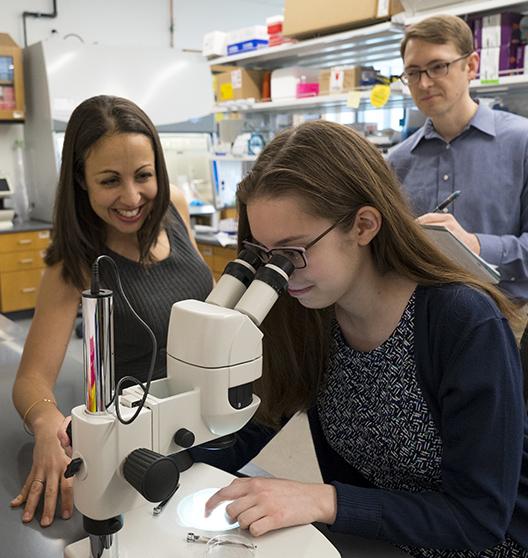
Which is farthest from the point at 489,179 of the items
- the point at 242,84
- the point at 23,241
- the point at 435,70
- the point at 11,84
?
the point at 11,84

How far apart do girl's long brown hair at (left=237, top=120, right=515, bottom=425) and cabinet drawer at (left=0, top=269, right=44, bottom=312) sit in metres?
4.06

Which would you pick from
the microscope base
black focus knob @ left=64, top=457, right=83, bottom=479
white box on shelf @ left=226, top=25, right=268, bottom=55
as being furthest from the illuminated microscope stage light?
white box on shelf @ left=226, top=25, right=268, bottom=55

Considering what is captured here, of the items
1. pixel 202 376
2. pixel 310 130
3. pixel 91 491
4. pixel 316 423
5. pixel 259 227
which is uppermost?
pixel 310 130

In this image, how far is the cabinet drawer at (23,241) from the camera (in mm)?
4727

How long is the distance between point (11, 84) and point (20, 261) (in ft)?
4.87

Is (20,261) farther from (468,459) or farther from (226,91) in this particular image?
(468,459)

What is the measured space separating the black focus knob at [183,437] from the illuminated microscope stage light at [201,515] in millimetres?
171

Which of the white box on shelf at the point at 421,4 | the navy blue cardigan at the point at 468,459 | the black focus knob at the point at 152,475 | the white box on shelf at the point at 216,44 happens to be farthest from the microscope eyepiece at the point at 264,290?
the white box on shelf at the point at 216,44

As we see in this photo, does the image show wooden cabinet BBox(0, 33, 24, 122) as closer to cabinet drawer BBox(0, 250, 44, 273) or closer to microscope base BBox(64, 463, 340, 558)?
cabinet drawer BBox(0, 250, 44, 273)

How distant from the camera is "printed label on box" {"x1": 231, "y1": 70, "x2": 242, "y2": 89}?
3.99 meters

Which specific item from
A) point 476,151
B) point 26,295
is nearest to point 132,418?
point 476,151

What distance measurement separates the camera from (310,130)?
0.99m

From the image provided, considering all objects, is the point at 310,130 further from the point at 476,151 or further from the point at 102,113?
the point at 476,151

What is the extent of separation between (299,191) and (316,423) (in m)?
0.49
